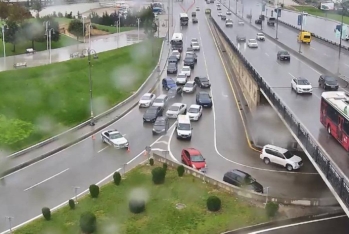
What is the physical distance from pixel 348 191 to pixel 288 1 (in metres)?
96.8

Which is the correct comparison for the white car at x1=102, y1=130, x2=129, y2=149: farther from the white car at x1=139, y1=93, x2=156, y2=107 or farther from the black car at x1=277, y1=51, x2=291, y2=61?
the black car at x1=277, y1=51, x2=291, y2=61

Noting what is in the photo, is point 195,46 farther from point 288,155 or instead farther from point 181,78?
point 288,155

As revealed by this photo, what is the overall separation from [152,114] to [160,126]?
2217 mm

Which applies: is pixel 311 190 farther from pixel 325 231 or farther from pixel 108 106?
pixel 108 106

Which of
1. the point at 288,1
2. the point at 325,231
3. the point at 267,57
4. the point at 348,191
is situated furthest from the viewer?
the point at 288,1

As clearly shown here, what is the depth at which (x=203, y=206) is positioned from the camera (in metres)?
17.4

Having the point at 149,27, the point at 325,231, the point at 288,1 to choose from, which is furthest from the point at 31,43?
the point at 288,1

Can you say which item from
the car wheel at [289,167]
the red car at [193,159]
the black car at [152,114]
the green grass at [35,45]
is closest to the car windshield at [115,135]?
the black car at [152,114]

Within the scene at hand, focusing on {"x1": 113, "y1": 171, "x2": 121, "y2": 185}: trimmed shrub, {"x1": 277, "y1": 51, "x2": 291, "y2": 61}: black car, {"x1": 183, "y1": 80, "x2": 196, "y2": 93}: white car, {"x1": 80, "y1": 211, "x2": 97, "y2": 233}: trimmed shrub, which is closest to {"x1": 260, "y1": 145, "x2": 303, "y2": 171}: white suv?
{"x1": 113, "y1": 171, "x2": 121, "y2": 185}: trimmed shrub

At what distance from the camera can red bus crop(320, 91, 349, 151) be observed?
16.8 meters

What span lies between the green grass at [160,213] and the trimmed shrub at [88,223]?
26cm

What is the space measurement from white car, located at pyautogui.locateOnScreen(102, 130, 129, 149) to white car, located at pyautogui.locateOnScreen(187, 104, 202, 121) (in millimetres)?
5143

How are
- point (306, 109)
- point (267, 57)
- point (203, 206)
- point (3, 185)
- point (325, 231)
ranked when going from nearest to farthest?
point (325, 231)
point (203, 206)
point (3, 185)
point (306, 109)
point (267, 57)

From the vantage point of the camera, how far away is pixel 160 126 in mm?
26703
